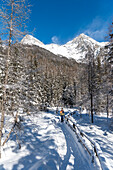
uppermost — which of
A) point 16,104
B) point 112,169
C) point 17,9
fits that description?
point 17,9

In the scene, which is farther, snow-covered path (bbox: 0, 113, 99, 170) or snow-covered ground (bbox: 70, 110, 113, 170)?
snow-covered ground (bbox: 70, 110, 113, 170)

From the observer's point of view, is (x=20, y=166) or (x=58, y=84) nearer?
(x=20, y=166)

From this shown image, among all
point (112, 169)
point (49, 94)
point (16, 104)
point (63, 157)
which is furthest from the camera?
point (49, 94)

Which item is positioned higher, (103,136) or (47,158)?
(47,158)

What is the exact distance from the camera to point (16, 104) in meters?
7.65

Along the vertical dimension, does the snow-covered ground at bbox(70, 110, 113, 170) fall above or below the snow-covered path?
below

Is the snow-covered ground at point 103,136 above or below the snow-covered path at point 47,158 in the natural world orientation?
below

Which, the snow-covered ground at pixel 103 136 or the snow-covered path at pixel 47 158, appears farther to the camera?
the snow-covered ground at pixel 103 136

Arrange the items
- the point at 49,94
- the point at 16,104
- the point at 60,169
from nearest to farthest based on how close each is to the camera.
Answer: the point at 60,169
the point at 16,104
the point at 49,94

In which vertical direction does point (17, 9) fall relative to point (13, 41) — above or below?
above

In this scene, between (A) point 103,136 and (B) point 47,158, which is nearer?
(B) point 47,158

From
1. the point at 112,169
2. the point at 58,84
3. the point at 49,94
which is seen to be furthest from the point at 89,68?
the point at 58,84

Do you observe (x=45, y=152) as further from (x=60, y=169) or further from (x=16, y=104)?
(x=16, y=104)

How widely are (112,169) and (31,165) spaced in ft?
11.6
